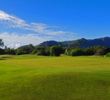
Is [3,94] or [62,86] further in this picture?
[62,86]

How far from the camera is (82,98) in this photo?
8031 mm

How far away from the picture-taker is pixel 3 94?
875 centimetres

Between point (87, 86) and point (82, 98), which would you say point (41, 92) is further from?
point (87, 86)

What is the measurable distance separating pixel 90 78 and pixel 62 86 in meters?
3.14

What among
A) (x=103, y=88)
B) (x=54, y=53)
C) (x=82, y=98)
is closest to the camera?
(x=82, y=98)

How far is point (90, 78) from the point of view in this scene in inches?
446

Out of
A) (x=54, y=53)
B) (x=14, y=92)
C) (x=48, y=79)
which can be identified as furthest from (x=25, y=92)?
(x=54, y=53)

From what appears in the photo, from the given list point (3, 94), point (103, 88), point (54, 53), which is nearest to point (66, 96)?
point (103, 88)

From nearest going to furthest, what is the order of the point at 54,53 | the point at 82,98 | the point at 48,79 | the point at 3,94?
the point at 82,98
the point at 3,94
the point at 48,79
the point at 54,53

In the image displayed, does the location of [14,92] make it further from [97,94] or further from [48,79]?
[97,94]

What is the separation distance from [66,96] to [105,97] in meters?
2.64

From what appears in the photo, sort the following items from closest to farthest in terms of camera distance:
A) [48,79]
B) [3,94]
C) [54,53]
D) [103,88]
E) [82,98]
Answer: [82,98]
[3,94]
[103,88]
[48,79]
[54,53]

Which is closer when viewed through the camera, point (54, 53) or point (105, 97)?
point (105, 97)

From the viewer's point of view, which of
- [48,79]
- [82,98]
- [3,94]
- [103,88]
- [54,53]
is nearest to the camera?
[82,98]
